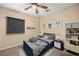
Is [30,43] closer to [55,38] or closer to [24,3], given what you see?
[55,38]

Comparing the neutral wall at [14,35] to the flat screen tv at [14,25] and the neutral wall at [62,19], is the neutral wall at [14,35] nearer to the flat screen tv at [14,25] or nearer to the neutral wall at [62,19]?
the flat screen tv at [14,25]

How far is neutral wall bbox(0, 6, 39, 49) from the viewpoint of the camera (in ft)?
5.48

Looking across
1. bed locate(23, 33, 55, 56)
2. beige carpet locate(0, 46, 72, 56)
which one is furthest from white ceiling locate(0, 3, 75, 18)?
beige carpet locate(0, 46, 72, 56)

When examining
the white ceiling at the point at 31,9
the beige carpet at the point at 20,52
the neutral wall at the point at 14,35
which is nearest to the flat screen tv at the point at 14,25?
the neutral wall at the point at 14,35

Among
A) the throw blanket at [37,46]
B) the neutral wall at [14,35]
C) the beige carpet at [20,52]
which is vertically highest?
the neutral wall at [14,35]

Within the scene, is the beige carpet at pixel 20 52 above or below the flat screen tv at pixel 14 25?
below

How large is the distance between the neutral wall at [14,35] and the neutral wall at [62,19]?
169 mm

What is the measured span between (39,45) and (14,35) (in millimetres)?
525

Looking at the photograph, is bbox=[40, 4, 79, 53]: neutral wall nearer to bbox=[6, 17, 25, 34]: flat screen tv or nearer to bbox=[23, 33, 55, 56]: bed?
bbox=[23, 33, 55, 56]: bed

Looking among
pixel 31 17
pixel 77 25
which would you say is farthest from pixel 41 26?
pixel 77 25

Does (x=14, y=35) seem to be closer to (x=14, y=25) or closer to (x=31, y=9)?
(x=14, y=25)

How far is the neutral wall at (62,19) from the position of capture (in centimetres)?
171

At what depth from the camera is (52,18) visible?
184cm

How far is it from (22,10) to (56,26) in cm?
75
